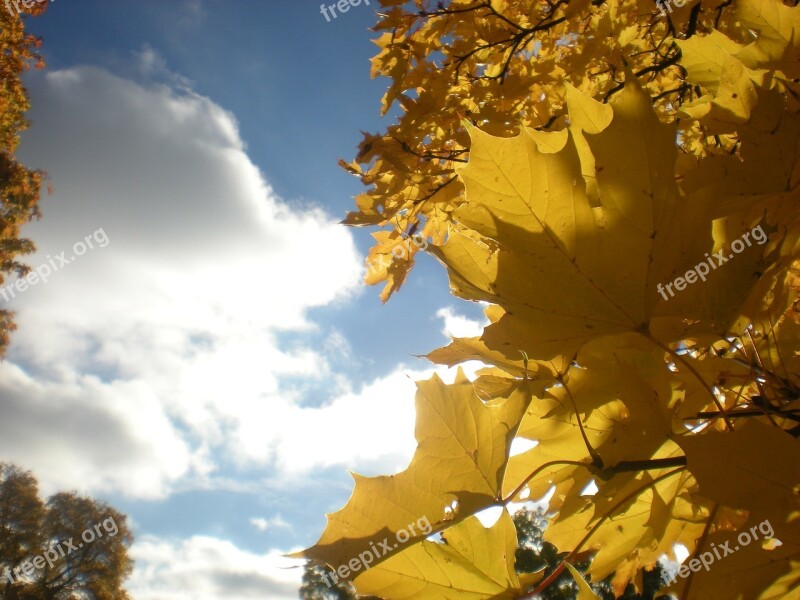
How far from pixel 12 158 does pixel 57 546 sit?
12.4m

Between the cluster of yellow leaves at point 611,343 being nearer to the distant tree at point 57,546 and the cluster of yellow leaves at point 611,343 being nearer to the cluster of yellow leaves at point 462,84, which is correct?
the cluster of yellow leaves at point 462,84

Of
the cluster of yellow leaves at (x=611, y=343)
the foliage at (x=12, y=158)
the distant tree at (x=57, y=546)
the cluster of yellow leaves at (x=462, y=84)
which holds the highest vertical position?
the foliage at (x=12, y=158)

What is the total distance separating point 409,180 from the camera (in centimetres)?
170

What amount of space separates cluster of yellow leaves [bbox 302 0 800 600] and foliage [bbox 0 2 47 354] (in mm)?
14258

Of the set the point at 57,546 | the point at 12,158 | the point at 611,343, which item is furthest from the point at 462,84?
the point at 57,546

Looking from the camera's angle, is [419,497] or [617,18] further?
[617,18]

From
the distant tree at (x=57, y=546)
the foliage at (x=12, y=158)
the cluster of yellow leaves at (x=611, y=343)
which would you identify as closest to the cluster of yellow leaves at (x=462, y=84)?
the cluster of yellow leaves at (x=611, y=343)

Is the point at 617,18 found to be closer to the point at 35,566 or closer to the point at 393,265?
the point at 393,265

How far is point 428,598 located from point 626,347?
1.30ft

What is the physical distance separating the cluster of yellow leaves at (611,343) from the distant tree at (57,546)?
1853 cm

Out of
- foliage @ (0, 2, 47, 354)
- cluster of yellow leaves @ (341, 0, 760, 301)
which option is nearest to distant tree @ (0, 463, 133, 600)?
foliage @ (0, 2, 47, 354)

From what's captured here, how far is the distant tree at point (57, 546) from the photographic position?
53.2 feet

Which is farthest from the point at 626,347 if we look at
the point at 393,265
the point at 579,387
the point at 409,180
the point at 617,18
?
the point at 617,18

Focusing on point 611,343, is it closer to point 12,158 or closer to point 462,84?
point 462,84
